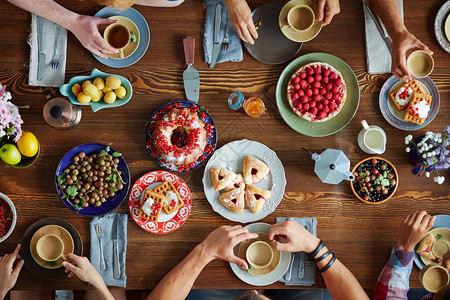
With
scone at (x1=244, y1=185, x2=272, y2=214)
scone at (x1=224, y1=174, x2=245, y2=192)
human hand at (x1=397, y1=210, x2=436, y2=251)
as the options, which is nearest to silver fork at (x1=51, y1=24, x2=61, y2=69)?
scone at (x1=224, y1=174, x2=245, y2=192)

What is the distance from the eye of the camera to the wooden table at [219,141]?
1966 mm

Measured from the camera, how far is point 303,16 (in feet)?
6.33

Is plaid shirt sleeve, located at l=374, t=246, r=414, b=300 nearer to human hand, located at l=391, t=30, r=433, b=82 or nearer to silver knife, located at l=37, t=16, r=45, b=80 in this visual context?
human hand, located at l=391, t=30, r=433, b=82

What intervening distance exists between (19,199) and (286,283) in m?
1.55

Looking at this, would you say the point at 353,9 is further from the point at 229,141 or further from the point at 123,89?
the point at 123,89

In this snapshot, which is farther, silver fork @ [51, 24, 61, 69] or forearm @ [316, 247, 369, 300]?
silver fork @ [51, 24, 61, 69]

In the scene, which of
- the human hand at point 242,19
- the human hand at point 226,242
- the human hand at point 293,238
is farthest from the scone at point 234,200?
the human hand at point 242,19

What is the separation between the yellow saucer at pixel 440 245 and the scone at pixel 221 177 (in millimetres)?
1115

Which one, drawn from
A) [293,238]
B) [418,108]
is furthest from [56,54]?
[418,108]

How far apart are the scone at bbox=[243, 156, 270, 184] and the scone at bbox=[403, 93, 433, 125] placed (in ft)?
2.68

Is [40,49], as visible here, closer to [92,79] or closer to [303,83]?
[92,79]

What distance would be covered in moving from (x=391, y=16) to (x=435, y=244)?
125 cm

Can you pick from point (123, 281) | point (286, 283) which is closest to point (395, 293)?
point (286, 283)

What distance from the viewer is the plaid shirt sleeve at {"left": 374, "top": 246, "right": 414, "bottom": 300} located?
1.85 m
